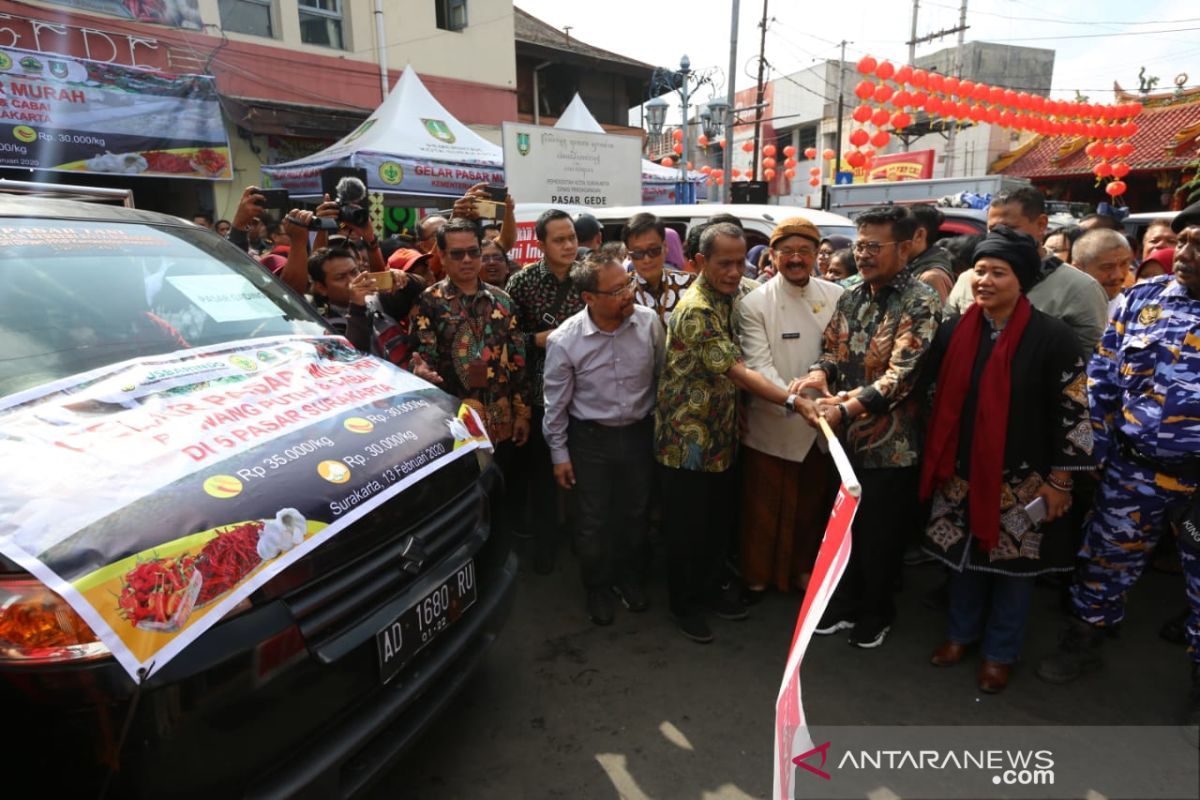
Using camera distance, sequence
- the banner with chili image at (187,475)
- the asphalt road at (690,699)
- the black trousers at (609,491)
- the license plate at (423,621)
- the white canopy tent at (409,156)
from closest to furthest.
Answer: the banner with chili image at (187,475) < the license plate at (423,621) < the asphalt road at (690,699) < the black trousers at (609,491) < the white canopy tent at (409,156)

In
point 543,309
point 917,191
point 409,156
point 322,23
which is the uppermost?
point 322,23

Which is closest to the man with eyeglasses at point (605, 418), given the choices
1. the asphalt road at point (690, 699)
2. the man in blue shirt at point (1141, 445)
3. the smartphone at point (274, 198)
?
the asphalt road at point (690, 699)

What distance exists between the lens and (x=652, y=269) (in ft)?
11.9

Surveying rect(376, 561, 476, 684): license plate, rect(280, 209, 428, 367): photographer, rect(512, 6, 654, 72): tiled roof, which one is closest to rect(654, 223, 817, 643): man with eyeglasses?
rect(376, 561, 476, 684): license plate

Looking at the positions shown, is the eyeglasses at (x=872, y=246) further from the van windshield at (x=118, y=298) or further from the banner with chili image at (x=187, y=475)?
the van windshield at (x=118, y=298)

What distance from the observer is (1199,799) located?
52.9 inches

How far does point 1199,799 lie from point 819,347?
198 cm

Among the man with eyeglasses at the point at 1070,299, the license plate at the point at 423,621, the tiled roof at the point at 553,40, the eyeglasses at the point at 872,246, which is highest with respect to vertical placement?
the tiled roof at the point at 553,40

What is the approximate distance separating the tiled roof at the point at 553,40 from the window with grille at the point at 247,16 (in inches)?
263

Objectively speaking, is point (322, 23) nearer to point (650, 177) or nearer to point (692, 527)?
point (650, 177)

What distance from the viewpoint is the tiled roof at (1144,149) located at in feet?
51.8

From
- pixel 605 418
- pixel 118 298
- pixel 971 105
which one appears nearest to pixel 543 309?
pixel 605 418

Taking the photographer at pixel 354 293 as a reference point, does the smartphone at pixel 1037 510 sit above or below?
below

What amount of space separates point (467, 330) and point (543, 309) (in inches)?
24.6
